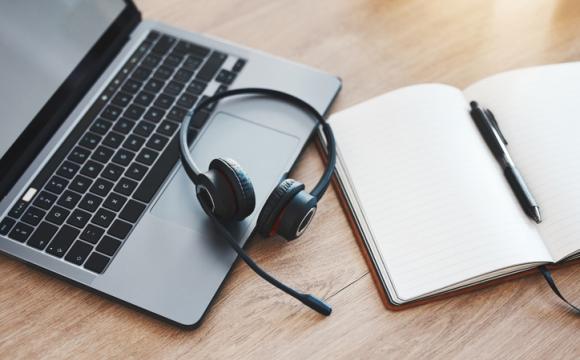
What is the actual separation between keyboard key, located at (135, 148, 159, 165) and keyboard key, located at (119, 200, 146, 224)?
0.06 meters

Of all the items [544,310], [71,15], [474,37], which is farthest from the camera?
[474,37]

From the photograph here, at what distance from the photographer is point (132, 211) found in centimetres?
66

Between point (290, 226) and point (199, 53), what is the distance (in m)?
0.34

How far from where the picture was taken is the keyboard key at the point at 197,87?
30.3 inches

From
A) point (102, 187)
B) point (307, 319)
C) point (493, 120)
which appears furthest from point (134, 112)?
point (493, 120)

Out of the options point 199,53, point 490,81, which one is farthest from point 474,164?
point 199,53

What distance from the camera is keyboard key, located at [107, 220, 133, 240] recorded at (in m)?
0.64

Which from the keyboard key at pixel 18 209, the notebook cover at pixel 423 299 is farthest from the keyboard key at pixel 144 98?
the notebook cover at pixel 423 299

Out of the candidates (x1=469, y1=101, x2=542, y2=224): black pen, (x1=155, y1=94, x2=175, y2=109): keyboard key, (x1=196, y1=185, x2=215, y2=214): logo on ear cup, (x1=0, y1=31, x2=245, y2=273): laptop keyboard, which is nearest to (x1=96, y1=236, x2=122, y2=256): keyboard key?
(x1=0, y1=31, x2=245, y2=273): laptop keyboard

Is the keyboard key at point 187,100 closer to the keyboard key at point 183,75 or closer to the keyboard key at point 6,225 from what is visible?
the keyboard key at point 183,75

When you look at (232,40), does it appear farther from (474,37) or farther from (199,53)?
(474,37)

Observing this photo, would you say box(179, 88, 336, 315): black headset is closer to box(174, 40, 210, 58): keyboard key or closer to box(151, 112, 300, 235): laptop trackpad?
box(151, 112, 300, 235): laptop trackpad

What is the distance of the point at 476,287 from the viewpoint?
0.61 m

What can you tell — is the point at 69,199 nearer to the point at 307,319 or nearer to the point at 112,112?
the point at 112,112
